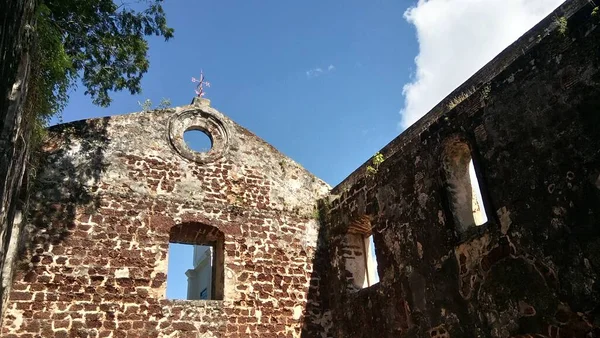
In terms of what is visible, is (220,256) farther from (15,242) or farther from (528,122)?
(528,122)

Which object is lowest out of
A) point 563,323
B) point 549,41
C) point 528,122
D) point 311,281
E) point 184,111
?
point 563,323

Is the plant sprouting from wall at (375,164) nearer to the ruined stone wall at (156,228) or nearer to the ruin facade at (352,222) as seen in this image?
the ruin facade at (352,222)

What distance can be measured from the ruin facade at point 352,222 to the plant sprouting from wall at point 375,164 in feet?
0.31

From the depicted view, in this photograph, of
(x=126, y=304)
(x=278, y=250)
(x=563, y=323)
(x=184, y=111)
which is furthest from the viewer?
(x=184, y=111)

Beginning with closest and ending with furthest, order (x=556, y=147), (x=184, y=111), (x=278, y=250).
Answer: (x=556, y=147) → (x=278, y=250) → (x=184, y=111)

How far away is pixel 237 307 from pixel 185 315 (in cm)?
87

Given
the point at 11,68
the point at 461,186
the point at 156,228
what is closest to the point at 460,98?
the point at 461,186

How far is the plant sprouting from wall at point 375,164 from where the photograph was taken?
8.42 m

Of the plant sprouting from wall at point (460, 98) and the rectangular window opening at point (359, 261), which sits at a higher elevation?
the plant sprouting from wall at point (460, 98)

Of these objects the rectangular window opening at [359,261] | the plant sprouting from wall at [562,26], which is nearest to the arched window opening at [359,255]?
the rectangular window opening at [359,261]

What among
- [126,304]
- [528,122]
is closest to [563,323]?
[528,122]

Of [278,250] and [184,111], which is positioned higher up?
[184,111]

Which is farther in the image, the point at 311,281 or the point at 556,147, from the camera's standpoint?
the point at 311,281

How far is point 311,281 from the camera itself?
29.4 ft
